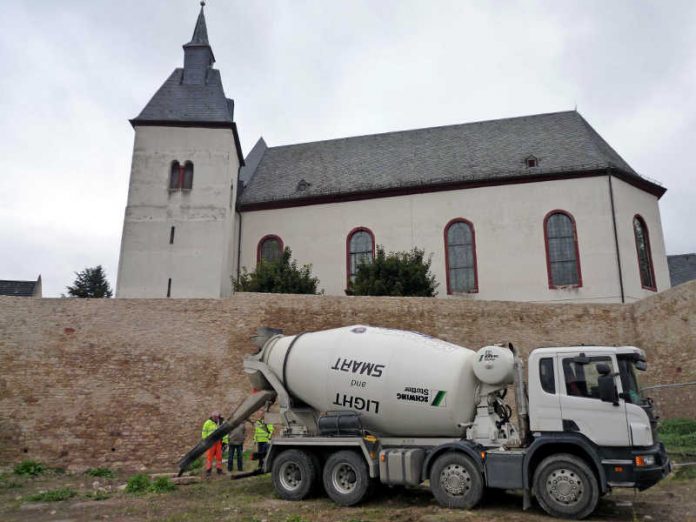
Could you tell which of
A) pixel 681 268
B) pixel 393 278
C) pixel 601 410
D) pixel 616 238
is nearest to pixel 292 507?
pixel 601 410

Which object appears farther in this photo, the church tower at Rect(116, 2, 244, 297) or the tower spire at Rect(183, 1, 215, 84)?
the tower spire at Rect(183, 1, 215, 84)

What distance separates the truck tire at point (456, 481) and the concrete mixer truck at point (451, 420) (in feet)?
0.05

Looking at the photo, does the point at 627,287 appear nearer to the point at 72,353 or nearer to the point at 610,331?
the point at 610,331

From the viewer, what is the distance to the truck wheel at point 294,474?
30.9ft

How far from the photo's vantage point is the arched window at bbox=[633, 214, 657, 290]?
2395 cm

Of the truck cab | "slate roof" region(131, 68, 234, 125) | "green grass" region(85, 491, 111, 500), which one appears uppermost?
"slate roof" region(131, 68, 234, 125)

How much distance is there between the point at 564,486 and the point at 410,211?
63.1 ft

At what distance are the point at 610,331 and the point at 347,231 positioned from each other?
41.8 ft

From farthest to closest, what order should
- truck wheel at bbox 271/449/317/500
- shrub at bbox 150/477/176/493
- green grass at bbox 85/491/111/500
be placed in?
1. shrub at bbox 150/477/176/493
2. green grass at bbox 85/491/111/500
3. truck wheel at bbox 271/449/317/500

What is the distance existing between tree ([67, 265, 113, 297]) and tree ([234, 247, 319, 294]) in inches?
897

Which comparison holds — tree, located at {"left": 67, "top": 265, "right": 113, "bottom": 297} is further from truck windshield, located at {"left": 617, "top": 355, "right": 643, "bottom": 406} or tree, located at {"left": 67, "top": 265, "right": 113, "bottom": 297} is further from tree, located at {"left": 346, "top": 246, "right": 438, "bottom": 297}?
truck windshield, located at {"left": 617, "top": 355, "right": 643, "bottom": 406}

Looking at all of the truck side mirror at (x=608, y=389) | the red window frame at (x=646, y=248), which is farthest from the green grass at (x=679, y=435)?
the red window frame at (x=646, y=248)

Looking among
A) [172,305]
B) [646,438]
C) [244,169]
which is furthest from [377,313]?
[244,169]

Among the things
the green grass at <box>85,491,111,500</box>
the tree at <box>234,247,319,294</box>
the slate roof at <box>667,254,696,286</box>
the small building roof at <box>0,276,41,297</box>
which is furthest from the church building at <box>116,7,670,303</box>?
the green grass at <box>85,491,111,500</box>
